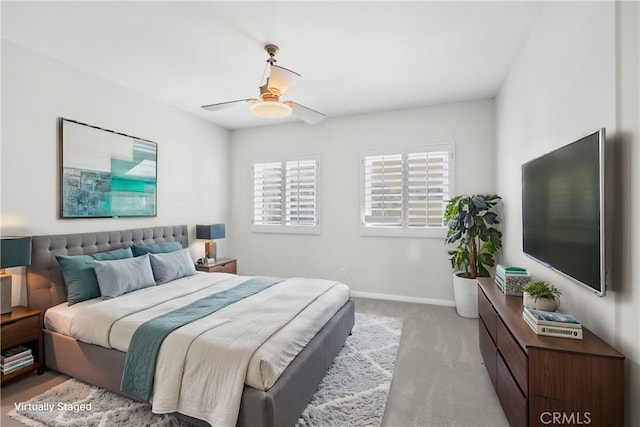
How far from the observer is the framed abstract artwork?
10.0ft

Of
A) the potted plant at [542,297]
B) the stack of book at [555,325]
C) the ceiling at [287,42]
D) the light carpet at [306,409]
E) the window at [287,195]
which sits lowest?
the light carpet at [306,409]

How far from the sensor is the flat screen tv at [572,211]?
1459 mm

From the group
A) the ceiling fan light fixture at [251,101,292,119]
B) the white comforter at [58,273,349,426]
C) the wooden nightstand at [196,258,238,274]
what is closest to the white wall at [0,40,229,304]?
the wooden nightstand at [196,258,238,274]

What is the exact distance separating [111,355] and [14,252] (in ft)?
3.87

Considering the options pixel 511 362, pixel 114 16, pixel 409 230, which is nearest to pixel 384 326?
pixel 409 230

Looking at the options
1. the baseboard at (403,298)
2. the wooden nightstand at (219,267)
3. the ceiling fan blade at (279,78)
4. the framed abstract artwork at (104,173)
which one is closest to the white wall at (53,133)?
the framed abstract artwork at (104,173)

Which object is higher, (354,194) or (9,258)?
(354,194)

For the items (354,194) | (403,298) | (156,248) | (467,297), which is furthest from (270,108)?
(403,298)

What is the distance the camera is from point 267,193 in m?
5.27

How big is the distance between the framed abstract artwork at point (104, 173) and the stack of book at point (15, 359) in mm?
1249

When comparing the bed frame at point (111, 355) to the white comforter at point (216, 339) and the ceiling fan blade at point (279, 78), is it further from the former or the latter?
the ceiling fan blade at point (279, 78)

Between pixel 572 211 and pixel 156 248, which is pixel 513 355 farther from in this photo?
pixel 156 248

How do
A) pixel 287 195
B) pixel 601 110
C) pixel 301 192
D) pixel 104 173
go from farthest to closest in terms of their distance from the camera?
pixel 287 195
pixel 301 192
pixel 104 173
pixel 601 110

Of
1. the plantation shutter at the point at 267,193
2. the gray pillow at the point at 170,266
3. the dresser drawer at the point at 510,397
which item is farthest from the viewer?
the plantation shutter at the point at 267,193
